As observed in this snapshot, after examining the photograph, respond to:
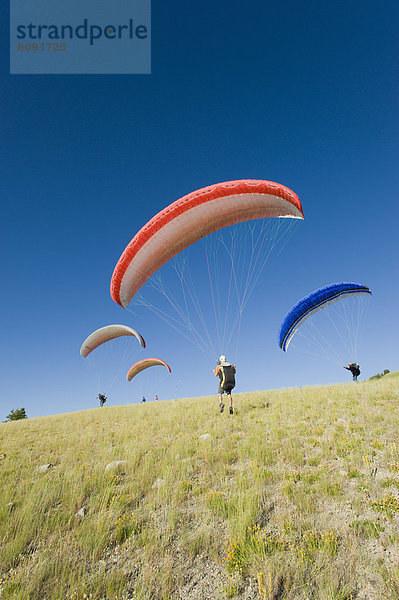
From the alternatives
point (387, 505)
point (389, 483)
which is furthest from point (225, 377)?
point (387, 505)

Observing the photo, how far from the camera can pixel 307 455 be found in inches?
207

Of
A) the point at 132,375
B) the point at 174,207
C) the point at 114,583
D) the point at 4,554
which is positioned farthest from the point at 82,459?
the point at 132,375

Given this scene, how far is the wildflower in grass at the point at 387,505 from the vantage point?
3.43 meters

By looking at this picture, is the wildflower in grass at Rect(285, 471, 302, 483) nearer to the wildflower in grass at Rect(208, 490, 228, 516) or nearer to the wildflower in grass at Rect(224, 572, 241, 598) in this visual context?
the wildflower in grass at Rect(208, 490, 228, 516)

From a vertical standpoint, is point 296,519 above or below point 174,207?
below

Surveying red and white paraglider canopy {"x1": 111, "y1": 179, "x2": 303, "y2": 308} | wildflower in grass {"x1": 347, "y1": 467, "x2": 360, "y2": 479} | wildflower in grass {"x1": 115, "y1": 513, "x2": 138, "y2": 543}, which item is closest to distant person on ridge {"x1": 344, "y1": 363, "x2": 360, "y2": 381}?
red and white paraglider canopy {"x1": 111, "y1": 179, "x2": 303, "y2": 308}

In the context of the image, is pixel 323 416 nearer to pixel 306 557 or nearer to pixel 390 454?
pixel 390 454

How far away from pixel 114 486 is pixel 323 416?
5.85m

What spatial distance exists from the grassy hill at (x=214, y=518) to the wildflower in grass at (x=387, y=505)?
1 centimetres

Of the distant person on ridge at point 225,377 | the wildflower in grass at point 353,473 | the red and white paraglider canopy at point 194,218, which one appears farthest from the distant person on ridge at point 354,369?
the wildflower in grass at point 353,473

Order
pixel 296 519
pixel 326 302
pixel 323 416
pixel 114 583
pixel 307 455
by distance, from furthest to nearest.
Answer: pixel 326 302
pixel 323 416
pixel 307 455
pixel 296 519
pixel 114 583

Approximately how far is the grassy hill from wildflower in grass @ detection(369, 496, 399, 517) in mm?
13

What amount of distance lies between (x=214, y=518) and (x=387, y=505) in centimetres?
236

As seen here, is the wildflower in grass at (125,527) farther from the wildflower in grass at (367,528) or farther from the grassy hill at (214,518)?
the wildflower in grass at (367,528)
